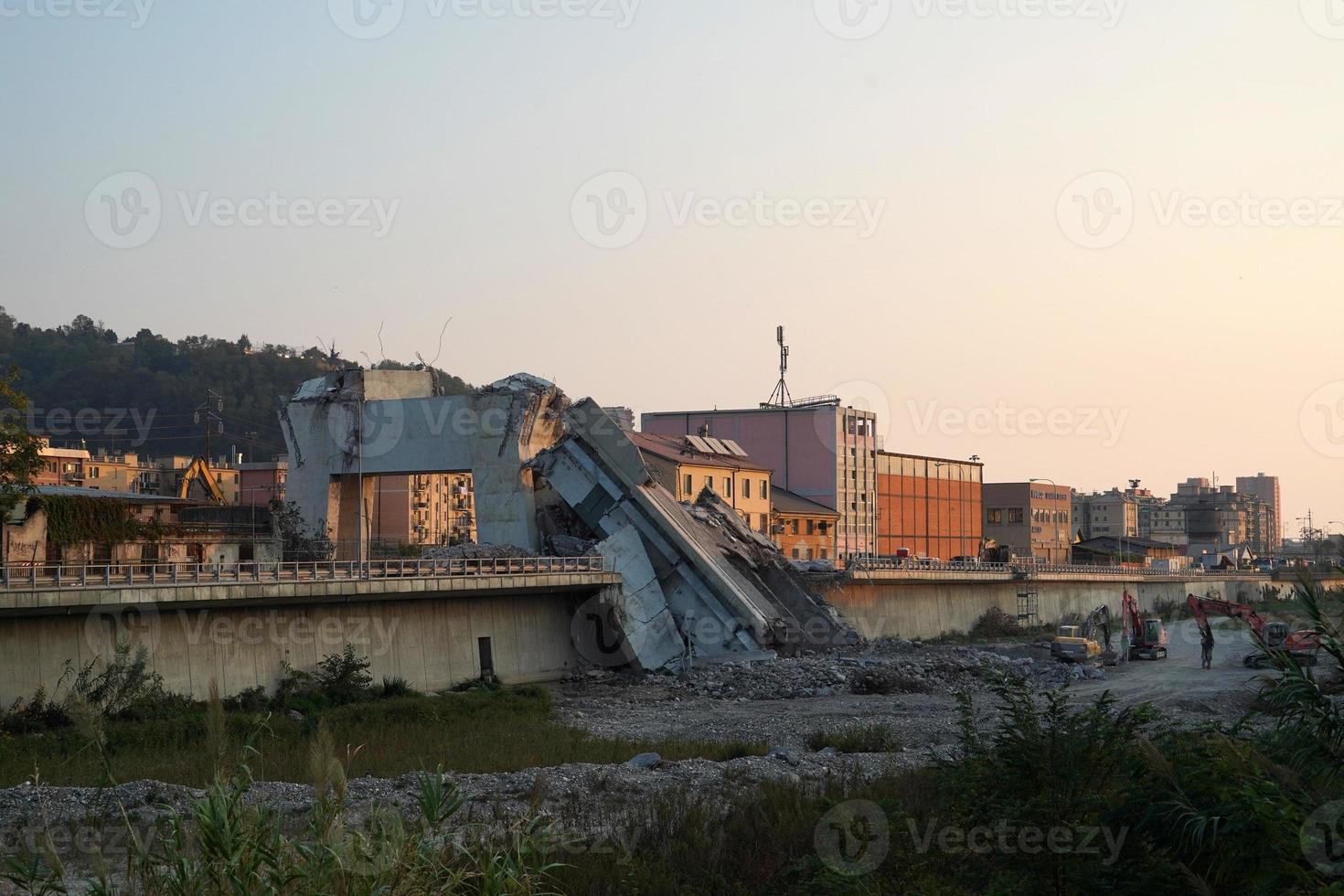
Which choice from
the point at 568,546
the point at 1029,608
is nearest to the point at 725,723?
the point at 568,546

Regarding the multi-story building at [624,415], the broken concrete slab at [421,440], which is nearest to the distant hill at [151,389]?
the multi-story building at [624,415]

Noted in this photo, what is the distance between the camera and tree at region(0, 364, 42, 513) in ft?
94.5

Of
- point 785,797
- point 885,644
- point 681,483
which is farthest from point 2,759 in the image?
point 681,483

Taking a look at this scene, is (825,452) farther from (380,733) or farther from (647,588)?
(380,733)

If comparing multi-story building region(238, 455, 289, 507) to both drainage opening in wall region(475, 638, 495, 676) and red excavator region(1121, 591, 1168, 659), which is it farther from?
red excavator region(1121, 591, 1168, 659)

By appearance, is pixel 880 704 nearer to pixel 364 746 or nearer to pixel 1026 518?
pixel 364 746

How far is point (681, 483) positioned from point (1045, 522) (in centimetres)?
5883

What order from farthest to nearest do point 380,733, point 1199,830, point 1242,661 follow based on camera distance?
point 1242,661 < point 380,733 < point 1199,830

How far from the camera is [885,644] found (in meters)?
54.0

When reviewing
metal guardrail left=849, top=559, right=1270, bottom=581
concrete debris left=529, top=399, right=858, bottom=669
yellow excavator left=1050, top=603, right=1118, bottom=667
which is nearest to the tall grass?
concrete debris left=529, top=399, right=858, bottom=669

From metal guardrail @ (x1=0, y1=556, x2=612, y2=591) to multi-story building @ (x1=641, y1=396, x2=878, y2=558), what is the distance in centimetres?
3641

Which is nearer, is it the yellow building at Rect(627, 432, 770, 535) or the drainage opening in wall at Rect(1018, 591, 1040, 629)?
the yellow building at Rect(627, 432, 770, 535)

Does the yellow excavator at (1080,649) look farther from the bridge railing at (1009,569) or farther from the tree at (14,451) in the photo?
the tree at (14,451)

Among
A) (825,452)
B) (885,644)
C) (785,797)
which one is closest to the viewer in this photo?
(785,797)
